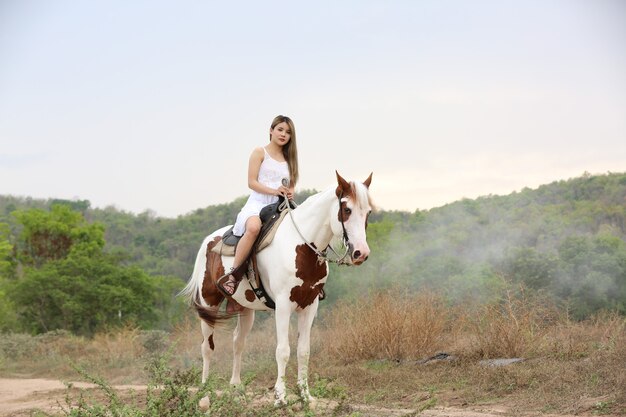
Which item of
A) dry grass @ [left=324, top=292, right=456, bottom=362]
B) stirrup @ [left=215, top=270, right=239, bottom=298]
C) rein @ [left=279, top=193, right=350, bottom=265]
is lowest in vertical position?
dry grass @ [left=324, top=292, right=456, bottom=362]

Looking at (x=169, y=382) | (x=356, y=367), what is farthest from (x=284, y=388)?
(x=356, y=367)

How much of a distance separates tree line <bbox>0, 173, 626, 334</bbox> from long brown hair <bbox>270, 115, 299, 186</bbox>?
12662mm

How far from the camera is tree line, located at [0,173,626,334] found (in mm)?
22266

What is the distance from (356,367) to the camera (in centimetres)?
1011

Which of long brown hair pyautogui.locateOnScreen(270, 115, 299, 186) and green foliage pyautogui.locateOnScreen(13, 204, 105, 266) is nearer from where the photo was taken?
long brown hair pyautogui.locateOnScreen(270, 115, 299, 186)

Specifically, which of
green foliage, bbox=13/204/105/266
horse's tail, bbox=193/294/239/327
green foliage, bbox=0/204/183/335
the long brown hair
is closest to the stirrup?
horse's tail, bbox=193/294/239/327

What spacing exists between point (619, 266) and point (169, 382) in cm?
1924

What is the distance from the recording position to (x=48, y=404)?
9.21 meters

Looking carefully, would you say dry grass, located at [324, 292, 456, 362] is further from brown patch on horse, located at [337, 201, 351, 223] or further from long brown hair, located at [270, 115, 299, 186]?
brown patch on horse, located at [337, 201, 351, 223]

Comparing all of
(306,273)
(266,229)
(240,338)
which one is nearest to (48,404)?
(240,338)

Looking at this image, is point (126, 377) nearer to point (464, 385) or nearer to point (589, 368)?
point (464, 385)

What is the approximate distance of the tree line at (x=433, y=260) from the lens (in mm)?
22266

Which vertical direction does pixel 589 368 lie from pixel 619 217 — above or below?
below

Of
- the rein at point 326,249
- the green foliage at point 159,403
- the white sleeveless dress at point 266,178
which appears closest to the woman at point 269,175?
the white sleeveless dress at point 266,178
